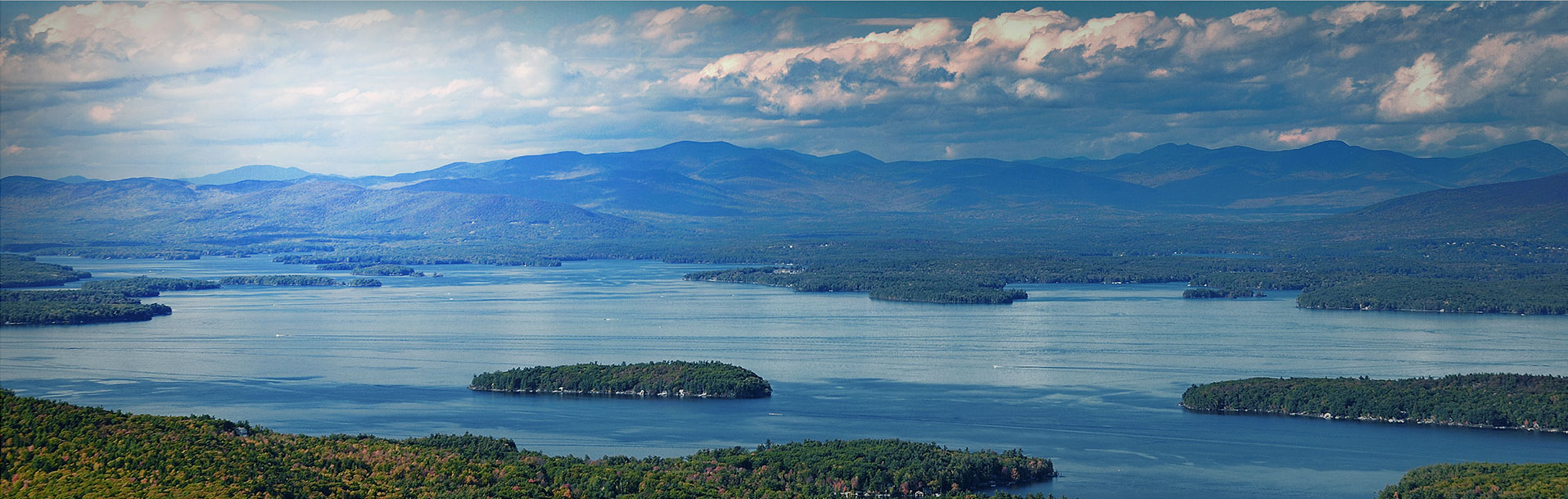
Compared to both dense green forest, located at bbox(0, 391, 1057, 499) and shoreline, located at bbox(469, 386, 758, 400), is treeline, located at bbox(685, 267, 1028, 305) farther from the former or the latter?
dense green forest, located at bbox(0, 391, 1057, 499)

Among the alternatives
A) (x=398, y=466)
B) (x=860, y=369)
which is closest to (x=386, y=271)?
(x=860, y=369)

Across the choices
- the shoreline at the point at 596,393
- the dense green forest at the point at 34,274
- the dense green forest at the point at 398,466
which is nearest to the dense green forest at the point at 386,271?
the dense green forest at the point at 34,274

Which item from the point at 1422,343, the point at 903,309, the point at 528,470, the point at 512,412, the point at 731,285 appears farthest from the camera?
the point at 731,285

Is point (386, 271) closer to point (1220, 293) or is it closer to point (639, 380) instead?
point (1220, 293)

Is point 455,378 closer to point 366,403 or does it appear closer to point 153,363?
point 366,403

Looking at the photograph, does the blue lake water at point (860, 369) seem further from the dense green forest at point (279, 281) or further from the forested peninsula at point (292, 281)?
the dense green forest at point (279, 281)

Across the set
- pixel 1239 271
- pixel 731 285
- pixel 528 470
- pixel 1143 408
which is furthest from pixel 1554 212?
pixel 528 470

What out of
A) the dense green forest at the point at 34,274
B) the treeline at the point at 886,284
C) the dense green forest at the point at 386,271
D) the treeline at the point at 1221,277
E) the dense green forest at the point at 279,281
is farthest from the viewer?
the dense green forest at the point at 386,271

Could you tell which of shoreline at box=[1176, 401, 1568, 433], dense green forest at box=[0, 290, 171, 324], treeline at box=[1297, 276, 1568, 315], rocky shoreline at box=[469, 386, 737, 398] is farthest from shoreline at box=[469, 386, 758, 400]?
treeline at box=[1297, 276, 1568, 315]
